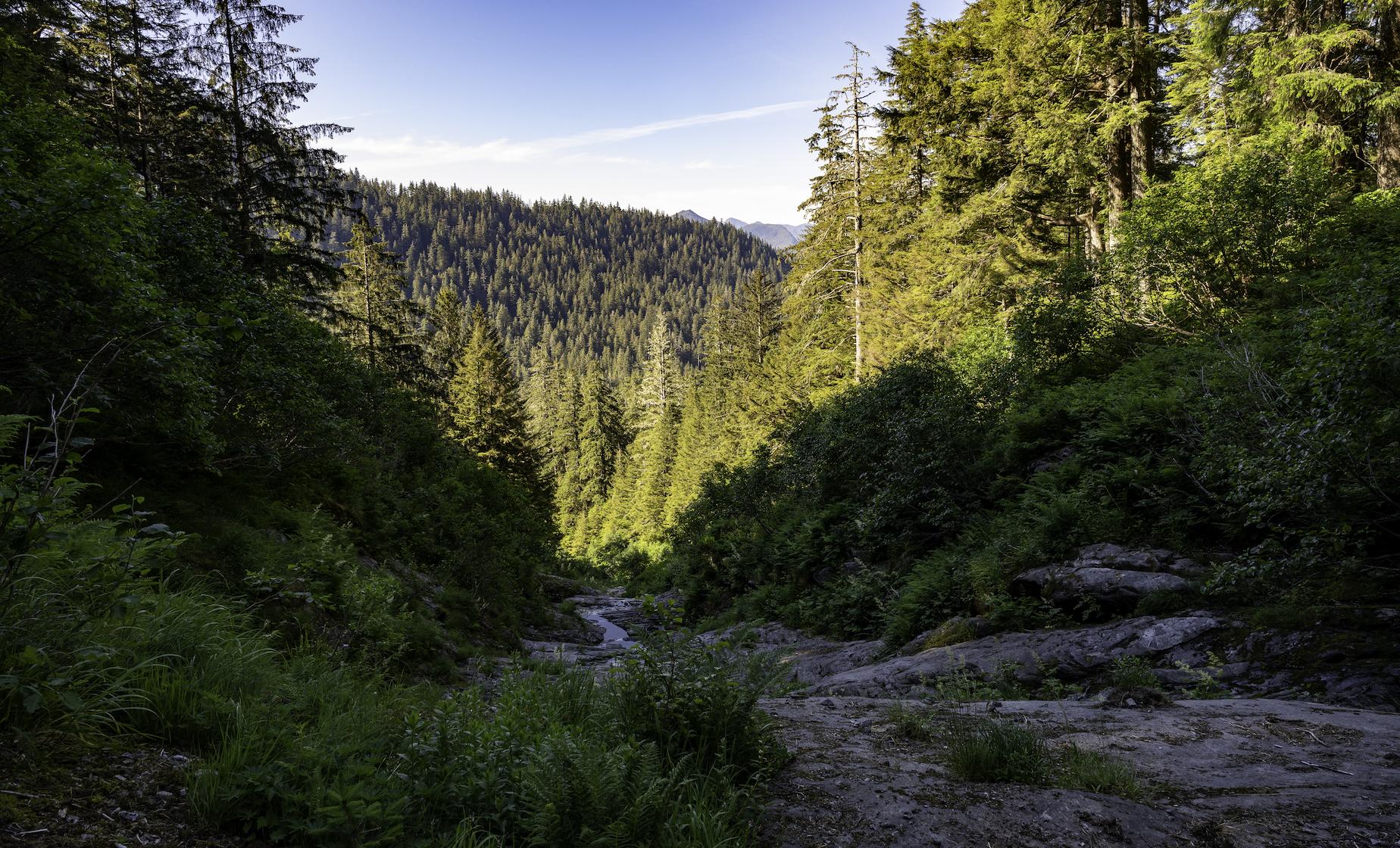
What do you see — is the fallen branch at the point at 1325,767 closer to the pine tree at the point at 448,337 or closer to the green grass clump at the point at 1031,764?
the green grass clump at the point at 1031,764

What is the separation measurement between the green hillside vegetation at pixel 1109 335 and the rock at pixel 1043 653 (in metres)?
0.50

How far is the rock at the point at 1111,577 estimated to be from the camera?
292 inches

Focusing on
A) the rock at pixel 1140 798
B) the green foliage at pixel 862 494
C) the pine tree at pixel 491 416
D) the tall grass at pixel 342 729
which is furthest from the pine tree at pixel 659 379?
the tall grass at pixel 342 729

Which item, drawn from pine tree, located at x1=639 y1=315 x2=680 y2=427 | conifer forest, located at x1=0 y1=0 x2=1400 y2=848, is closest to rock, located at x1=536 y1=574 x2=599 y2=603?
conifer forest, located at x1=0 y1=0 x2=1400 y2=848

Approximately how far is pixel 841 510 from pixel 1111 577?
892cm

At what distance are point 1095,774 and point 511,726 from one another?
3222 mm

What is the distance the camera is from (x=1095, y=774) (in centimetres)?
339

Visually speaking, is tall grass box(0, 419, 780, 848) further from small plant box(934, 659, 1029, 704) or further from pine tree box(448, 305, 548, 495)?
pine tree box(448, 305, 548, 495)

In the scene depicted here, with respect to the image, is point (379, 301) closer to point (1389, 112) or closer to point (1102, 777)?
point (1102, 777)

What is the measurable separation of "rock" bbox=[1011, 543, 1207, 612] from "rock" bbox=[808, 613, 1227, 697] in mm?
402

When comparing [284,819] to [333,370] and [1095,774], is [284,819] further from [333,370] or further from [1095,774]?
[333,370]

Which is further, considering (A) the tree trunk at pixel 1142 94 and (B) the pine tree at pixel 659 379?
(B) the pine tree at pixel 659 379

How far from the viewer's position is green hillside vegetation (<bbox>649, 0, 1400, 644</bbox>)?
5.96m

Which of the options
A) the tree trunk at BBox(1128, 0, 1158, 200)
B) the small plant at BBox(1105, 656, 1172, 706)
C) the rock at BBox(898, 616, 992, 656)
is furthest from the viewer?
the tree trunk at BBox(1128, 0, 1158, 200)
